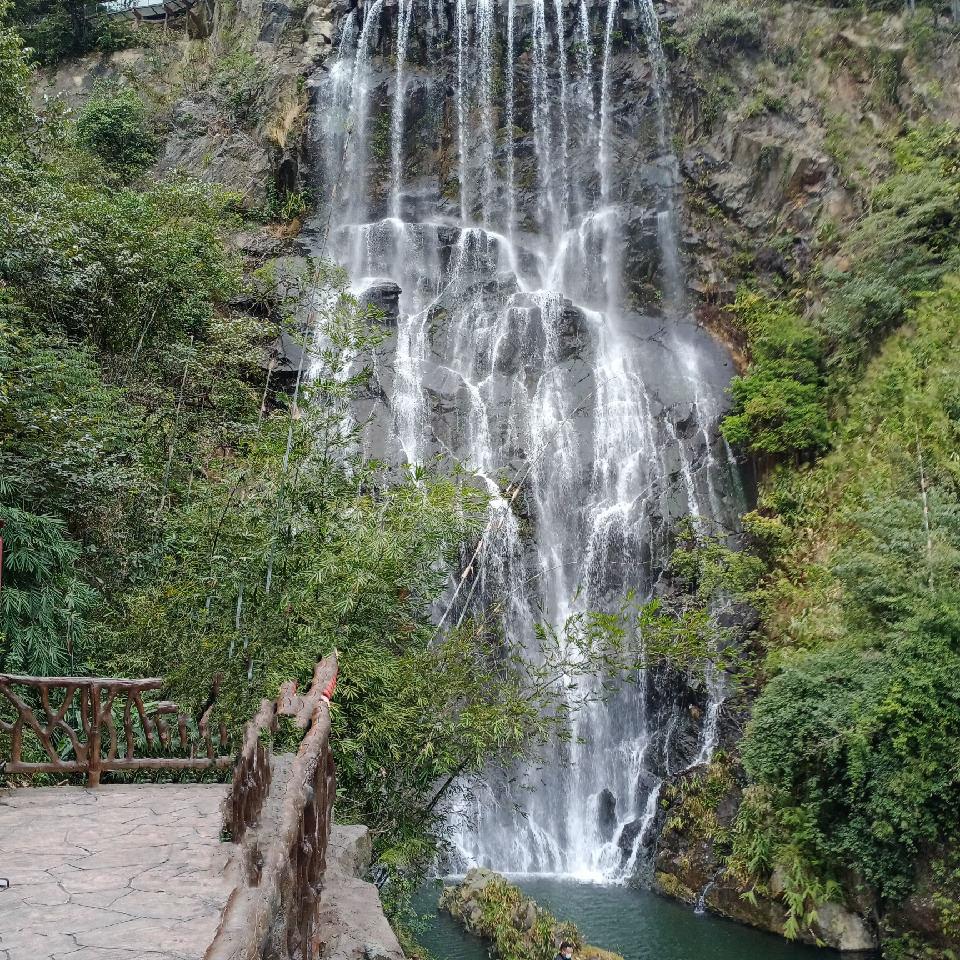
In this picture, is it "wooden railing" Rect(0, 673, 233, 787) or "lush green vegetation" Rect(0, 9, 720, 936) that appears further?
"lush green vegetation" Rect(0, 9, 720, 936)

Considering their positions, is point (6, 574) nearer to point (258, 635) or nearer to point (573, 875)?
point (258, 635)

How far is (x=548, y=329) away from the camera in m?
18.0

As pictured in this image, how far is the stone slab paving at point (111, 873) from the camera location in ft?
9.68

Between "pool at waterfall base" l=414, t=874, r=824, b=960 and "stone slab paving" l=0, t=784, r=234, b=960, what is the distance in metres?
4.97

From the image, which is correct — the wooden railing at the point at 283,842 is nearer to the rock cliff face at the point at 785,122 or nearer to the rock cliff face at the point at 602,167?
the rock cliff face at the point at 602,167

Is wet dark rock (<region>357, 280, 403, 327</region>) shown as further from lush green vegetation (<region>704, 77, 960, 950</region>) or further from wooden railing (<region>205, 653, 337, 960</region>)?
wooden railing (<region>205, 653, 337, 960</region>)

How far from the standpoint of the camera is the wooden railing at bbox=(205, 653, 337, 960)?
182 centimetres

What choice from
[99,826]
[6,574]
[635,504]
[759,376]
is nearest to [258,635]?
[99,826]

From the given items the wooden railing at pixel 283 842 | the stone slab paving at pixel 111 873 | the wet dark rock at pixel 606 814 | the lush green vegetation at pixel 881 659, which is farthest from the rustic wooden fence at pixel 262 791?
the wet dark rock at pixel 606 814

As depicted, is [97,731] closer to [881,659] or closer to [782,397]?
[881,659]

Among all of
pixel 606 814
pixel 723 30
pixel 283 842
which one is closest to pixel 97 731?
pixel 283 842

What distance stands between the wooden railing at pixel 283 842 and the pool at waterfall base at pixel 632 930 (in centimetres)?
657

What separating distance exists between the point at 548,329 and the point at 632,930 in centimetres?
1201

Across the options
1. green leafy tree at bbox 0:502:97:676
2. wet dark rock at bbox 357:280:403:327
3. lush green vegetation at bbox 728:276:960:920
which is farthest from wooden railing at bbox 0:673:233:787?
wet dark rock at bbox 357:280:403:327
